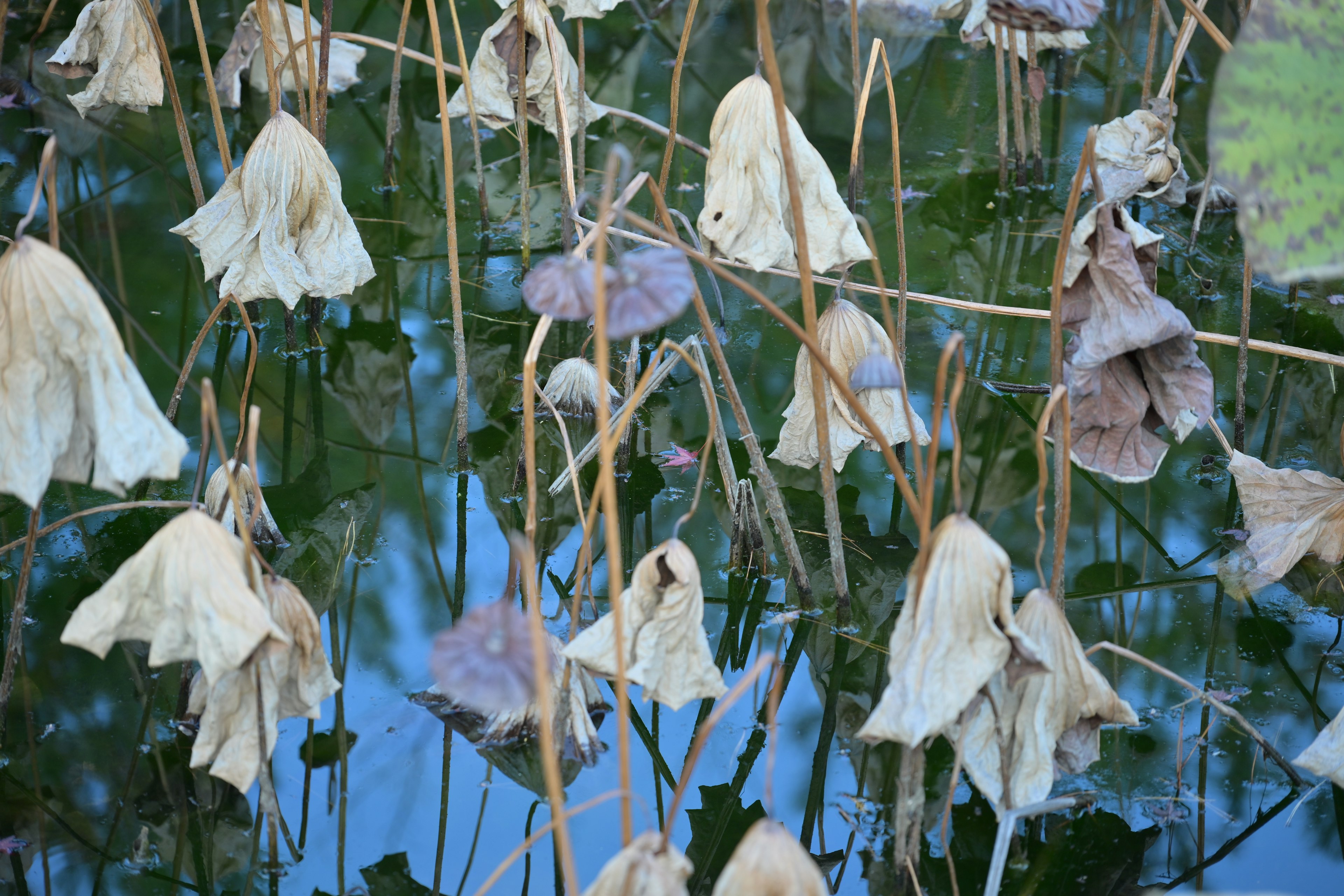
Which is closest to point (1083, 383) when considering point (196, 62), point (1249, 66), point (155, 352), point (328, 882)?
point (1249, 66)

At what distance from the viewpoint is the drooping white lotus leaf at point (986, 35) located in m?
3.15

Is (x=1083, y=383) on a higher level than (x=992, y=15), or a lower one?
lower

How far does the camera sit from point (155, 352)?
241cm

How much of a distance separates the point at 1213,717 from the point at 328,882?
1.19 meters

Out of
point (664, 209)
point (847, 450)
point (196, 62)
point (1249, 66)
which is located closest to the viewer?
point (1249, 66)

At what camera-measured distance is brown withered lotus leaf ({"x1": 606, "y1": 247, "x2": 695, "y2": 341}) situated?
94 centimetres

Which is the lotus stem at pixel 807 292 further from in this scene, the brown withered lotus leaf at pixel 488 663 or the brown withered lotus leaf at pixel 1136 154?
the brown withered lotus leaf at pixel 1136 154

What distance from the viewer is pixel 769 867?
914mm

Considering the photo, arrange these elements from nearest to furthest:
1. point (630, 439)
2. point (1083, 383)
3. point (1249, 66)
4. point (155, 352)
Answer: point (1249, 66), point (1083, 383), point (630, 439), point (155, 352)

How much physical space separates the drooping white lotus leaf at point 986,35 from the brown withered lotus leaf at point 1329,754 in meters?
2.19

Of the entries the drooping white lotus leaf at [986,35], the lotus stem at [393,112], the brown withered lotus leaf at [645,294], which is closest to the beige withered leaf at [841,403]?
the brown withered lotus leaf at [645,294]

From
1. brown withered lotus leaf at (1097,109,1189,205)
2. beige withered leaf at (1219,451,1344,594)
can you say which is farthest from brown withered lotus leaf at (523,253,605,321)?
brown withered lotus leaf at (1097,109,1189,205)

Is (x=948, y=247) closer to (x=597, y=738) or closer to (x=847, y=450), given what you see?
(x=847, y=450)

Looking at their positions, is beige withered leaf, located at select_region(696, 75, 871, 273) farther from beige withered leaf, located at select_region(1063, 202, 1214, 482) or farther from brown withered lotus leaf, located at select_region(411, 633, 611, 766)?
brown withered lotus leaf, located at select_region(411, 633, 611, 766)
